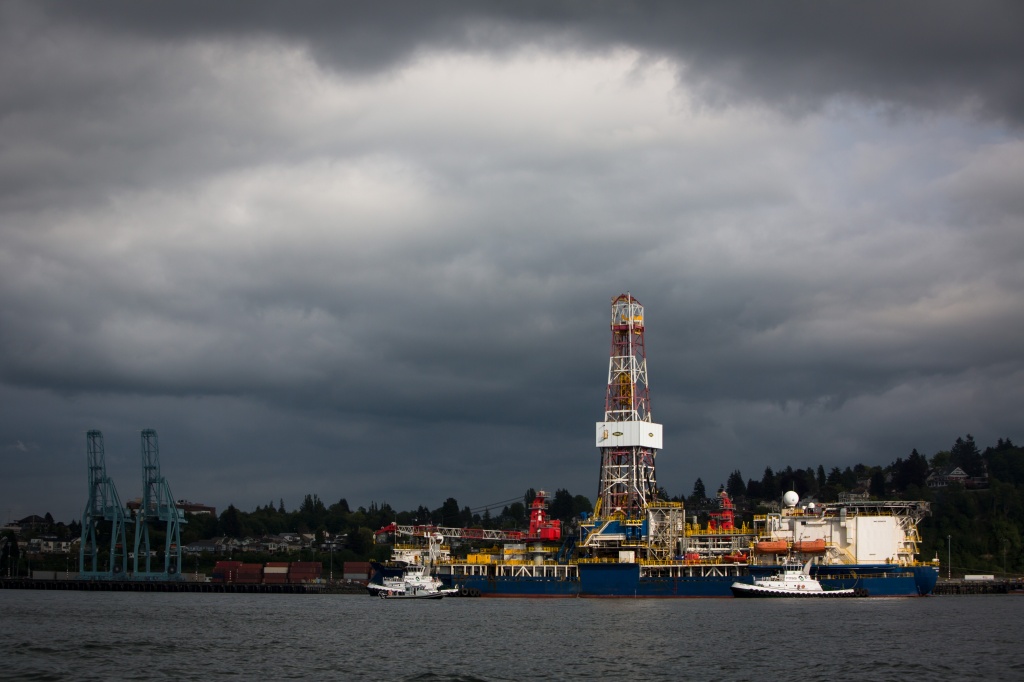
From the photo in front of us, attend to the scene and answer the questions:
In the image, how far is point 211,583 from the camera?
605 ft

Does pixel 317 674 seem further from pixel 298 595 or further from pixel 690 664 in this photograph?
pixel 298 595

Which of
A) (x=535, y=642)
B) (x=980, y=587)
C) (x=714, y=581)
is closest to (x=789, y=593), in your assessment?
(x=714, y=581)

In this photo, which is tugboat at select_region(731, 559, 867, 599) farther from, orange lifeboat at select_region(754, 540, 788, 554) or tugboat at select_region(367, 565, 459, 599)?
tugboat at select_region(367, 565, 459, 599)

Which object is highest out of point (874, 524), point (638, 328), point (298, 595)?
point (638, 328)

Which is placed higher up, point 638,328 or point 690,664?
point 638,328

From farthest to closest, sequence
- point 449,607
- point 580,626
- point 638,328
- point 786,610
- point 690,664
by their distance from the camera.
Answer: point 638,328
point 449,607
point 786,610
point 580,626
point 690,664

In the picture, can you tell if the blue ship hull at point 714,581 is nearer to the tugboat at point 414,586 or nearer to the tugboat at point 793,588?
the tugboat at point 793,588

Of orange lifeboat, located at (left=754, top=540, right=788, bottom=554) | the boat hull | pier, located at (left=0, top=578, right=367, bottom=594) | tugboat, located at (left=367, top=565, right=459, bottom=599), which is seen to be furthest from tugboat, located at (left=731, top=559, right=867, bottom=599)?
pier, located at (left=0, top=578, right=367, bottom=594)

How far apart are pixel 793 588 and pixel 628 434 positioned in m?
26.2

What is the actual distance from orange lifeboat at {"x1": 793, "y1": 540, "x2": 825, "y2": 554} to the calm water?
804 centimetres

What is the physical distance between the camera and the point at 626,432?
131 m

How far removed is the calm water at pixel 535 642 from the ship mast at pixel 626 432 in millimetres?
21913

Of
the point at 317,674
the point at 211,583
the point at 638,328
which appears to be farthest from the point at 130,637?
the point at 211,583

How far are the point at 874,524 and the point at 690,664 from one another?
62131 mm
